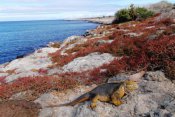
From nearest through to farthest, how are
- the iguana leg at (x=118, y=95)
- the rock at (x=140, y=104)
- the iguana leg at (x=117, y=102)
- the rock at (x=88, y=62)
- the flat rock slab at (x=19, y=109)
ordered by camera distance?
the rock at (x=140, y=104), the iguana leg at (x=117, y=102), the iguana leg at (x=118, y=95), the flat rock slab at (x=19, y=109), the rock at (x=88, y=62)

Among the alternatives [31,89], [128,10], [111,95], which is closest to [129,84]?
[111,95]

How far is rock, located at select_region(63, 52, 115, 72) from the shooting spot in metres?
19.4

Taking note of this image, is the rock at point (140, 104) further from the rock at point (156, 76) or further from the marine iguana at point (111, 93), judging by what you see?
the marine iguana at point (111, 93)

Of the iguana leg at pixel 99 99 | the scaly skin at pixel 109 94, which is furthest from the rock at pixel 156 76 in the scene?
the iguana leg at pixel 99 99

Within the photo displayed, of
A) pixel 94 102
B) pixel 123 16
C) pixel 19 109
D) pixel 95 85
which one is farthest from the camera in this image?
pixel 123 16

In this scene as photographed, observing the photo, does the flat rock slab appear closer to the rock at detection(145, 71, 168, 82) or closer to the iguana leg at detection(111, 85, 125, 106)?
the iguana leg at detection(111, 85, 125, 106)

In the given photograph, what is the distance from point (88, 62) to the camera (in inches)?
803

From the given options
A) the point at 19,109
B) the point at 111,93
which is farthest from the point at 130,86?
the point at 19,109

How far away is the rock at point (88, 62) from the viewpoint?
1944cm

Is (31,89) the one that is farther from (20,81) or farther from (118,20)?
(118,20)

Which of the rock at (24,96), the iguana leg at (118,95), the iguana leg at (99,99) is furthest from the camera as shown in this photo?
the rock at (24,96)

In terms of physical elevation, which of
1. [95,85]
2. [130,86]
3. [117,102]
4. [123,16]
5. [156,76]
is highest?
[123,16]

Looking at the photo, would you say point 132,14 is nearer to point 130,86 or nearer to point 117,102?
point 130,86

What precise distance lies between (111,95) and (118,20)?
58.7 meters
